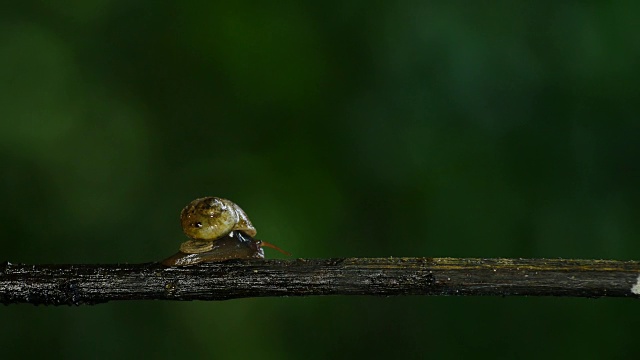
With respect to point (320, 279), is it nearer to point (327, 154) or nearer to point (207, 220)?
point (207, 220)

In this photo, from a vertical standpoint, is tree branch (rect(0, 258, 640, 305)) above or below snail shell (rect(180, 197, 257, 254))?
below

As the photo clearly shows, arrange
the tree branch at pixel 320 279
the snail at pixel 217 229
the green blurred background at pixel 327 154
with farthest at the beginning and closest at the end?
the green blurred background at pixel 327 154 < the snail at pixel 217 229 < the tree branch at pixel 320 279

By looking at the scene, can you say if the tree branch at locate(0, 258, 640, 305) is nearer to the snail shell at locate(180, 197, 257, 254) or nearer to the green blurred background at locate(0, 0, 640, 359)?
the snail shell at locate(180, 197, 257, 254)

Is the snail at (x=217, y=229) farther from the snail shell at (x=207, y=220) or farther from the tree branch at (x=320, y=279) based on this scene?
the tree branch at (x=320, y=279)

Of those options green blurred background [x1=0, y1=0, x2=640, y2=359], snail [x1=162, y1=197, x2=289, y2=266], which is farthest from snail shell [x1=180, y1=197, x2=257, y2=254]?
green blurred background [x1=0, y1=0, x2=640, y2=359]

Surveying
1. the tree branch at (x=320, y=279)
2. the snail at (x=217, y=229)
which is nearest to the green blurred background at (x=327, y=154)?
the snail at (x=217, y=229)

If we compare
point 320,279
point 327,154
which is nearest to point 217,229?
point 320,279
